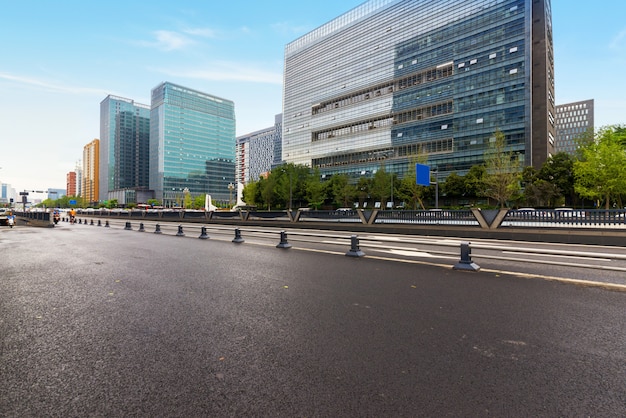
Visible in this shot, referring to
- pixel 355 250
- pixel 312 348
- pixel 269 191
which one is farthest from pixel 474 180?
pixel 312 348

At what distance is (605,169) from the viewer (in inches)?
1545

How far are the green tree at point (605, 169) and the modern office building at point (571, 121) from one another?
120 m

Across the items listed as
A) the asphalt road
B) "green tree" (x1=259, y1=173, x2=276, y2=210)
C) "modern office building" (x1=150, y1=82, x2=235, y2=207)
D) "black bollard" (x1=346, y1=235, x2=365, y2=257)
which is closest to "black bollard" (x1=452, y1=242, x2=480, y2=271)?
the asphalt road

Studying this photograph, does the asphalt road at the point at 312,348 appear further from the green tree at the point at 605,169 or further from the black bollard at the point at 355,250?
the green tree at the point at 605,169

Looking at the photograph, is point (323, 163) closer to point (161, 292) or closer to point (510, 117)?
point (510, 117)

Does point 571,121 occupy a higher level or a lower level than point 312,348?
higher

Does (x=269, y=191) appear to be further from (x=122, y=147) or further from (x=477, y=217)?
(x=122, y=147)

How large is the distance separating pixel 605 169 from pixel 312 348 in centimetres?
5156

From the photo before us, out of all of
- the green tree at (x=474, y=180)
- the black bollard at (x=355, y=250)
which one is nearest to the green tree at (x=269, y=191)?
the green tree at (x=474, y=180)

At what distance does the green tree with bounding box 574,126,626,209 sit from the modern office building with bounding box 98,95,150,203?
7691 inches

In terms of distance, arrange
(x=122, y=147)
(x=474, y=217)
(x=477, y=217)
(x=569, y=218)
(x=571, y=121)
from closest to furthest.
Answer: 1. (x=569, y=218)
2. (x=477, y=217)
3. (x=474, y=217)
4. (x=571, y=121)
5. (x=122, y=147)

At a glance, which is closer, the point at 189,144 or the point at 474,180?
the point at 474,180

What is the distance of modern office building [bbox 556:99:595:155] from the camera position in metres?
138

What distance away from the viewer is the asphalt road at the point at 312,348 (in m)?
2.42
